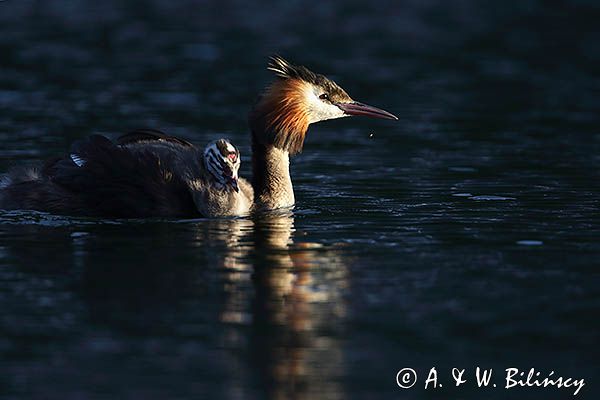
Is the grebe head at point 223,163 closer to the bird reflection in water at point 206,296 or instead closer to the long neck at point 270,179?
the bird reflection in water at point 206,296

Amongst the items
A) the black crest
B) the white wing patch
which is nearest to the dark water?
the white wing patch

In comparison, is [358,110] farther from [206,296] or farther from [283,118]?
[206,296]

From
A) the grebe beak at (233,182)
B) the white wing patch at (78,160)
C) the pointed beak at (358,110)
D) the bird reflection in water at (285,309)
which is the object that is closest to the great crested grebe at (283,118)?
the pointed beak at (358,110)

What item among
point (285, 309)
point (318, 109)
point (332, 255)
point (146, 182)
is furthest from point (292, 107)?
point (285, 309)

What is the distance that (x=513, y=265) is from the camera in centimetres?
1117

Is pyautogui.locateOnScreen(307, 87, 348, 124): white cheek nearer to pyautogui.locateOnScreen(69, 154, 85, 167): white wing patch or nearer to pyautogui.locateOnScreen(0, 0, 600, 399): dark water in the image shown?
pyautogui.locateOnScreen(0, 0, 600, 399): dark water

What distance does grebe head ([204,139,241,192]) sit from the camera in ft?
42.3

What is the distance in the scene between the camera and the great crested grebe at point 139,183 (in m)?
12.9

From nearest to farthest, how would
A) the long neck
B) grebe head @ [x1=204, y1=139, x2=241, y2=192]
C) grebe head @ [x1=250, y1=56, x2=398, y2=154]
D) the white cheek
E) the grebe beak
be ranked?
grebe head @ [x1=204, y1=139, x2=241, y2=192], the grebe beak, the long neck, grebe head @ [x1=250, y1=56, x2=398, y2=154], the white cheek

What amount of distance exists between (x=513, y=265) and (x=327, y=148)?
7673 mm

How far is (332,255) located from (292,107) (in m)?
2.99

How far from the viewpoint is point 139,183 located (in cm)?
1285

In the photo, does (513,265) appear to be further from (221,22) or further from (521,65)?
(221,22)

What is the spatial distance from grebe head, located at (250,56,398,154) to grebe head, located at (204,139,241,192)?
1.12 m
